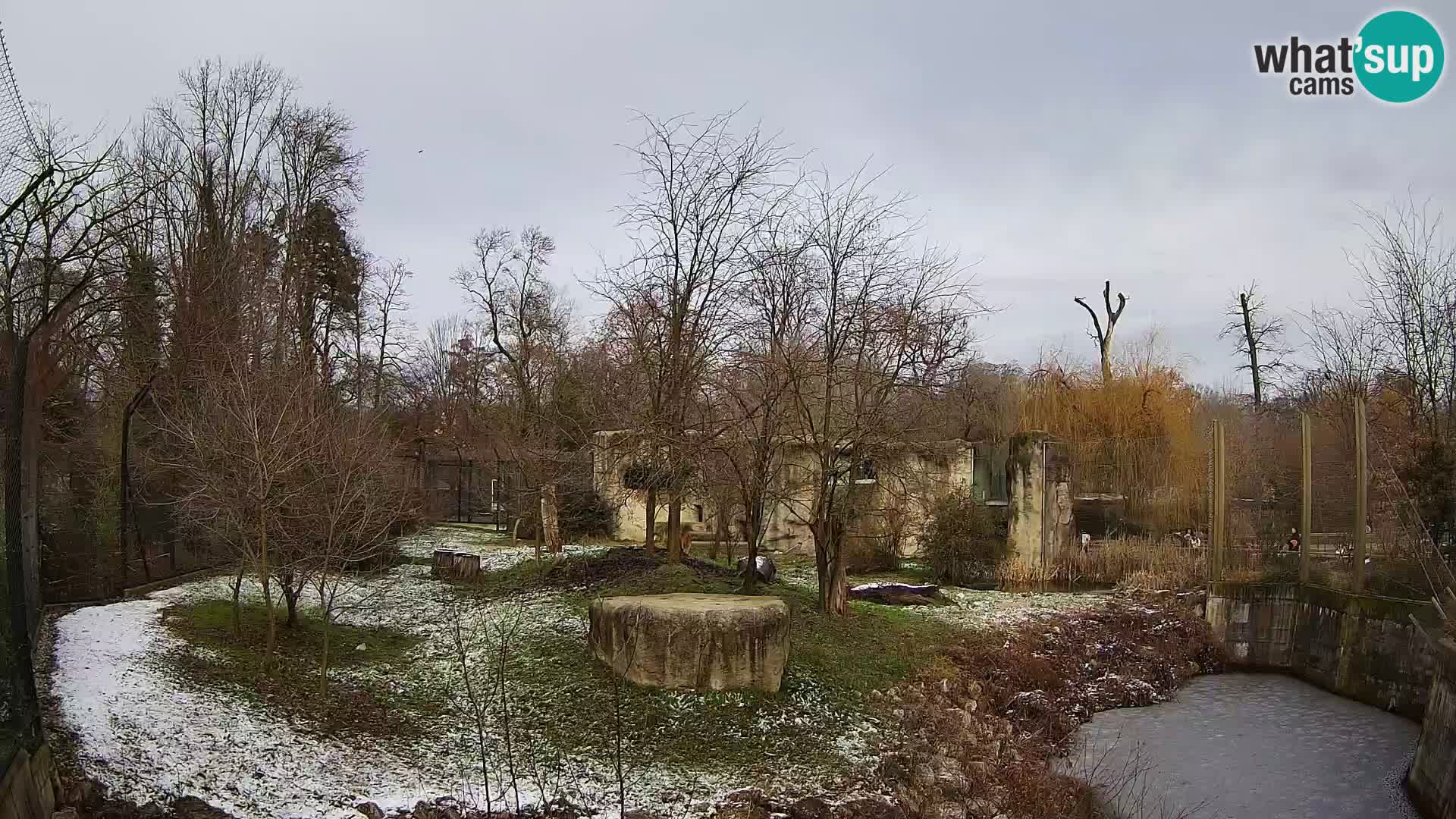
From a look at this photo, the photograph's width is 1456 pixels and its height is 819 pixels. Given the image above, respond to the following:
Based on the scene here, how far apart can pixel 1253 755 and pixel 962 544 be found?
293 inches

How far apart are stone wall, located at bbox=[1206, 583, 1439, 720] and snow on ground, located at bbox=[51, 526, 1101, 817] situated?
7409mm

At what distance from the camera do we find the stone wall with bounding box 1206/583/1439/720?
1166cm

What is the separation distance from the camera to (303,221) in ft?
84.7

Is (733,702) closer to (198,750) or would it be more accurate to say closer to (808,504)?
(198,750)

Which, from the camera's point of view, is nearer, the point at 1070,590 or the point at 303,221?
the point at 1070,590

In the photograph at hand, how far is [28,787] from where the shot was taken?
5113 millimetres

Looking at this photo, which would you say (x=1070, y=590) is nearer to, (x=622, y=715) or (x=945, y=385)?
(x=945, y=385)

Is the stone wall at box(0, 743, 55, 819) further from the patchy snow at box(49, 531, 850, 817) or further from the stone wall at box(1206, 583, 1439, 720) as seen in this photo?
the stone wall at box(1206, 583, 1439, 720)

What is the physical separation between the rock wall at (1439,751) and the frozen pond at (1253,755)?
0.25 metres

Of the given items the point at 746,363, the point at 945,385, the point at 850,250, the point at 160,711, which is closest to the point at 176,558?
the point at 160,711

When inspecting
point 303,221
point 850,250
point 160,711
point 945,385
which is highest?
Result: point 303,221

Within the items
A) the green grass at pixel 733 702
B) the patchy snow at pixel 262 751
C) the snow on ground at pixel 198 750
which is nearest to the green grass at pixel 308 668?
the patchy snow at pixel 262 751

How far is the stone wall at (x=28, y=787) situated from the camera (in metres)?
4.68

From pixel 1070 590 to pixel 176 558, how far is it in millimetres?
14370
